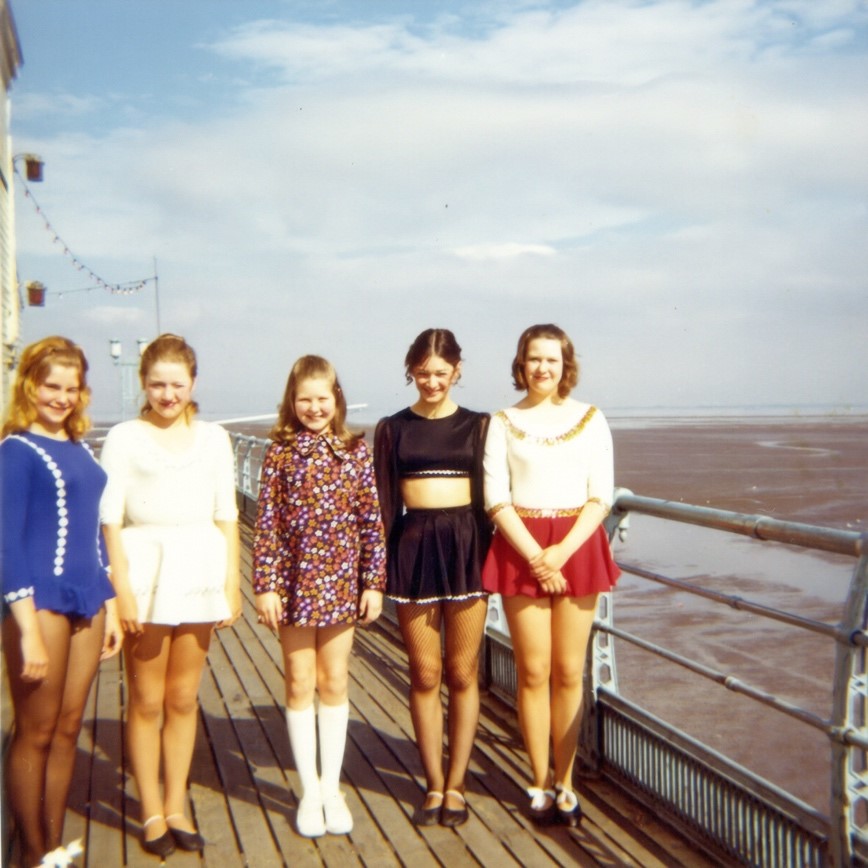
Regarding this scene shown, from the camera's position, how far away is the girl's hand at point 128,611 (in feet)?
8.81

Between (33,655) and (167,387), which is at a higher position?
(167,387)

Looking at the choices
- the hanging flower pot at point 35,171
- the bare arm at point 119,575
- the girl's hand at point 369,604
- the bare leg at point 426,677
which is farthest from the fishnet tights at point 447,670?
the hanging flower pot at point 35,171

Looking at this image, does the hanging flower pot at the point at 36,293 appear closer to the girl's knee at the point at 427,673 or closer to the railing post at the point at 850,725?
the girl's knee at the point at 427,673

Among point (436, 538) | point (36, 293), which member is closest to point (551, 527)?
point (436, 538)

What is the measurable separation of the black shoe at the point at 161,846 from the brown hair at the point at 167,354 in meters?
1.28

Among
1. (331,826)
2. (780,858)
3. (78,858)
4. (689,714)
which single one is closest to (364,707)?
(331,826)

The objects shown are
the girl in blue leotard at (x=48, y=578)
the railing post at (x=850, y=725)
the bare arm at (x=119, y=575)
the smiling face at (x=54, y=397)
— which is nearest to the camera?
the railing post at (x=850, y=725)

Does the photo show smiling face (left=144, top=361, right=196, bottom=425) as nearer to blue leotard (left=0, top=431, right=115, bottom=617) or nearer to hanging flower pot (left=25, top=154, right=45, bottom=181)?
blue leotard (left=0, top=431, right=115, bottom=617)

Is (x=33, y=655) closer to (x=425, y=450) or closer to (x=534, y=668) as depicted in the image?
(x=425, y=450)

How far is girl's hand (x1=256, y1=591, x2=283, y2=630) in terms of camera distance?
9.50ft

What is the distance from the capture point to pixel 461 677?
3086 millimetres

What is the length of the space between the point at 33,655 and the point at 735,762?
80.4 inches

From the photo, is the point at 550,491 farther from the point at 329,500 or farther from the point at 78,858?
the point at 78,858

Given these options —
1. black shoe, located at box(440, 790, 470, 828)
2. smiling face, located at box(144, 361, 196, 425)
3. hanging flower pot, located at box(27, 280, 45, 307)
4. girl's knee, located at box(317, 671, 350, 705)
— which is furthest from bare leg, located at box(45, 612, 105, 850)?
hanging flower pot, located at box(27, 280, 45, 307)
